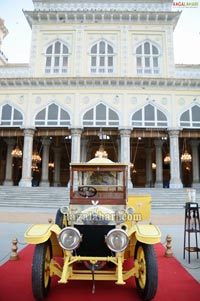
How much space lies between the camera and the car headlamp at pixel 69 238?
3430 mm

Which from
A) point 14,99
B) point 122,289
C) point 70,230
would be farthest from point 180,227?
point 14,99

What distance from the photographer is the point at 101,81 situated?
Result: 2089 cm

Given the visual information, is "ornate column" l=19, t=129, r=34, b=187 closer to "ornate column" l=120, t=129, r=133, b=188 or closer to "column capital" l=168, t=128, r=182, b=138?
"ornate column" l=120, t=129, r=133, b=188

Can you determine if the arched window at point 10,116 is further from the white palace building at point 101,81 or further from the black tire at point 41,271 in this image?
the black tire at point 41,271

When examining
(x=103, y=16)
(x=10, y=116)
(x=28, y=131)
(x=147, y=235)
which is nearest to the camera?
(x=147, y=235)

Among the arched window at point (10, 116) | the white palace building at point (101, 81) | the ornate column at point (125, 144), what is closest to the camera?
the ornate column at point (125, 144)

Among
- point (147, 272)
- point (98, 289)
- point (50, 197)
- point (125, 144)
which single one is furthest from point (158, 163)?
point (147, 272)

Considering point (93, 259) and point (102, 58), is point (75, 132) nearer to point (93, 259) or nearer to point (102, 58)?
point (102, 58)

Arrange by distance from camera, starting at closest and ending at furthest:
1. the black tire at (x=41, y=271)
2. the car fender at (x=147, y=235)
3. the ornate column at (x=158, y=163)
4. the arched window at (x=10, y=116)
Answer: the black tire at (x=41, y=271), the car fender at (x=147, y=235), the arched window at (x=10, y=116), the ornate column at (x=158, y=163)

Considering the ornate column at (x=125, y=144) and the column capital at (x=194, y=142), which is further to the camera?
the column capital at (x=194, y=142)

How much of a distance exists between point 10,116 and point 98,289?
20293mm

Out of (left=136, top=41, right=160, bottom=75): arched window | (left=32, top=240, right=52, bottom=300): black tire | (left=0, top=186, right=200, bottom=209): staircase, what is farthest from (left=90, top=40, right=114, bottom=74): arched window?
(left=32, top=240, right=52, bottom=300): black tire

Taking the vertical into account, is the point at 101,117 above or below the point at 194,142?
above

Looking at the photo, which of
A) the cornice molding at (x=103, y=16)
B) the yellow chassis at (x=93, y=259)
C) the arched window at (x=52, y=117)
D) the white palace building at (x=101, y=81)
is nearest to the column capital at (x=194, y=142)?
the white palace building at (x=101, y=81)
